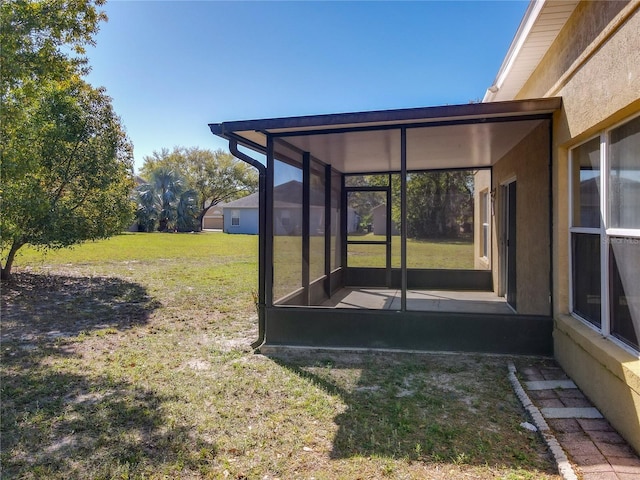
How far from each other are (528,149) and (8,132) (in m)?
7.52

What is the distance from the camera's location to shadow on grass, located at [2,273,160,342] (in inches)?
249

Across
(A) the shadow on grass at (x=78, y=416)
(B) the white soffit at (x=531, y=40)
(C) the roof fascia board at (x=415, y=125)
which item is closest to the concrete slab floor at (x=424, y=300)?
(C) the roof fascia board at (x=415, y=125)

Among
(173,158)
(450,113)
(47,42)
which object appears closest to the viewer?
(450,113)

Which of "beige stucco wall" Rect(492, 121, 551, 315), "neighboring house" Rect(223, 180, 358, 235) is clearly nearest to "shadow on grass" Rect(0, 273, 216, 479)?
"neighboring house" Rect(223, 180, 358, 235)

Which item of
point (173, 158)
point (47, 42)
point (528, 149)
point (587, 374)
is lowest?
point (587, 374)

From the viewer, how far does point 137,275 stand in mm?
11367

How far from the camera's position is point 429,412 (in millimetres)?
3439

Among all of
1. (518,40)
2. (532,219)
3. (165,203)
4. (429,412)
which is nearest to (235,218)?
(165,203)

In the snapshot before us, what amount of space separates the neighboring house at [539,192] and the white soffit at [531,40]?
0.02 meters

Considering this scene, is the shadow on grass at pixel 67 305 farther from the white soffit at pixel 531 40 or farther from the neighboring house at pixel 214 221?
the neighboring house at pixel 214 221

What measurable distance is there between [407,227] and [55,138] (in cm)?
737

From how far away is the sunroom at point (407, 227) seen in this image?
475cm

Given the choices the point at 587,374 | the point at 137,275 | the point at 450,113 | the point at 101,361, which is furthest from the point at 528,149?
the point at 137,275

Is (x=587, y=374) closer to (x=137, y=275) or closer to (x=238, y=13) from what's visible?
(x=238, y=13)
